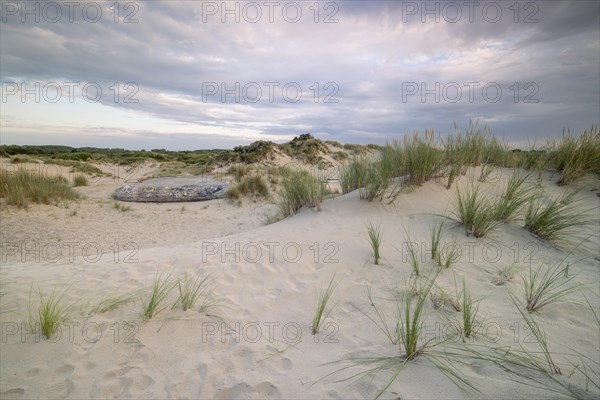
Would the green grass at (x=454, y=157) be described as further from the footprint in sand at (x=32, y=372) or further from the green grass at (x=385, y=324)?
the footprint in sand at (x=32, y=372)

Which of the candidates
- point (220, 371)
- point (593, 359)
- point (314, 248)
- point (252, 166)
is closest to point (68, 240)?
point (314, 248)

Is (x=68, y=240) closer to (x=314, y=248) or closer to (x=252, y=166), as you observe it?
(x=314, y=248)

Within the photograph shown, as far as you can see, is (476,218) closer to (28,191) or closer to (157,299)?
(157,299)

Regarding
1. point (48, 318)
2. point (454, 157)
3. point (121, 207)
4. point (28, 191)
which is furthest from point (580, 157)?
point (28, 191)

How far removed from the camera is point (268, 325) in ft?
8.44

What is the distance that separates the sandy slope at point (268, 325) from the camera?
1857mm

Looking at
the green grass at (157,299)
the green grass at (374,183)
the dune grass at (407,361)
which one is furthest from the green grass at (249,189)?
the dune grass at (407,361)

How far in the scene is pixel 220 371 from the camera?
2.02 meters

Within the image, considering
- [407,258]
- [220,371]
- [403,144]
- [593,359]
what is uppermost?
[403,144]

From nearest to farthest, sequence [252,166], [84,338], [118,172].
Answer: [84,338]
[252,166]
[118,172]

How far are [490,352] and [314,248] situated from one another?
7.79 ft

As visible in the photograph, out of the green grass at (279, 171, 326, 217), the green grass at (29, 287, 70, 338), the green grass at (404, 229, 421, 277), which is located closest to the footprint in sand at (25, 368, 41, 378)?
the green grass at (29, 287, 70, 338)

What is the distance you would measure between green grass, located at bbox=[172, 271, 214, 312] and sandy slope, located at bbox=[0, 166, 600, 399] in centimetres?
10

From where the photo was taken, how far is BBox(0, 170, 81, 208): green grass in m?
6.81
